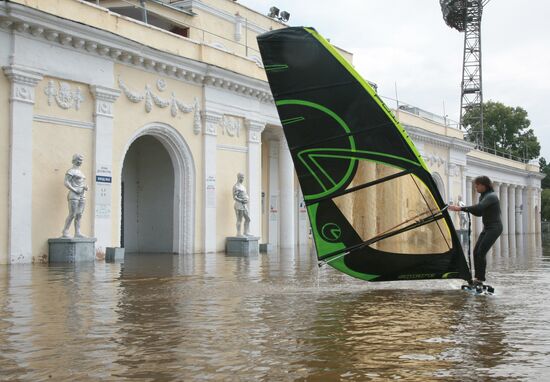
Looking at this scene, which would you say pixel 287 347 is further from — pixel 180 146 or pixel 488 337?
pixel 180 146

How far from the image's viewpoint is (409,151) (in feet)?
29.0

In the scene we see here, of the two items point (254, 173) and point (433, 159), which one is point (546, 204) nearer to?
point (433, 159)

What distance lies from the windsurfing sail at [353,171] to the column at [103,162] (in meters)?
11.6

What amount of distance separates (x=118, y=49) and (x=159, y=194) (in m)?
6.30

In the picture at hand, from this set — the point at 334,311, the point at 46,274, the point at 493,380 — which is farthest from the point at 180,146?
the point at 493,380

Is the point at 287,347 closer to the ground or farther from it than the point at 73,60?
closer to the ground

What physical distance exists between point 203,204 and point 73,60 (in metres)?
7.03

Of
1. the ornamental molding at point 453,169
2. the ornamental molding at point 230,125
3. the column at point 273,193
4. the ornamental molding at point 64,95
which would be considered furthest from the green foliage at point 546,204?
the ornamental molding at point 64,95

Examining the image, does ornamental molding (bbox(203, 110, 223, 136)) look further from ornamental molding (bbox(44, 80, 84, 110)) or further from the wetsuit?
the wetsuit

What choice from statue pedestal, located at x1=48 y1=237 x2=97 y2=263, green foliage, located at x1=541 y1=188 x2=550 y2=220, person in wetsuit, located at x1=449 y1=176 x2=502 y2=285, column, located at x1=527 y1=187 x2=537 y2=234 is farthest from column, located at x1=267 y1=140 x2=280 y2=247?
green foliage, located at x1=541 y1=188 x2=550 y2=220

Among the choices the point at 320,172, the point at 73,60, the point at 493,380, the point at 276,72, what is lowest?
the point at 493,380

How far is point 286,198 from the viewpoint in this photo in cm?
2880

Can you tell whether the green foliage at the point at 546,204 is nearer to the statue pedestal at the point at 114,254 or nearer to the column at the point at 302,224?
the column at the point at 302,224

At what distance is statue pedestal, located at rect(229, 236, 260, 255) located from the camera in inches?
914
